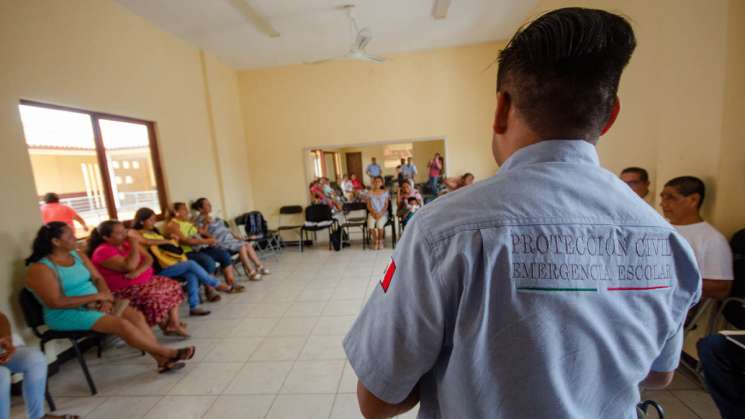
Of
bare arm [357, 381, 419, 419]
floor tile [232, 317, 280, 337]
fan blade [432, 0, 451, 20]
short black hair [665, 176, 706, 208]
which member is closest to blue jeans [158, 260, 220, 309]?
floor tile [232, 317, 280, 337]

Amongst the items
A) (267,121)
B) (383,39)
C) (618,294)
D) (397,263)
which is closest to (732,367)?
(618,294)

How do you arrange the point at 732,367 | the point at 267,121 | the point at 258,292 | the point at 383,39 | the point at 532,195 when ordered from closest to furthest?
the point at 532,195, the point at 732,367, the point at 258,292, the point at 383,39, the point at 267,121

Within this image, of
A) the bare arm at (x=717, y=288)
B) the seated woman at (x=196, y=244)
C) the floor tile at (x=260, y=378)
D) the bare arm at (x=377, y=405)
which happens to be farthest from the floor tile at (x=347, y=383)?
the seated woman at (x=196, y=244)

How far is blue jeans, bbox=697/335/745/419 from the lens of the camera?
50.8 inches

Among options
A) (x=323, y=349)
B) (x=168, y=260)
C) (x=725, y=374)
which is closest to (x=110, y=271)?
(x=168, y=260)

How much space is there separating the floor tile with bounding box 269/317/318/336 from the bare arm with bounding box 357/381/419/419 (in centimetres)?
237

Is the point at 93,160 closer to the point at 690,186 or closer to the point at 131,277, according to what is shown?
the point at 131,277

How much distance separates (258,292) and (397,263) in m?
3.82

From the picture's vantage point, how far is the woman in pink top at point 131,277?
269 centimetres

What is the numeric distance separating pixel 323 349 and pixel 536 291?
2422 millimetres

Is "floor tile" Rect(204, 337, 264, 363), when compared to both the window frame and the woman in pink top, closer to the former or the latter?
the woman in pink top

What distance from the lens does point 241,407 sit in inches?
78.2

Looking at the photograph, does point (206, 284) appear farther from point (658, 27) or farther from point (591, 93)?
point (658, 27)

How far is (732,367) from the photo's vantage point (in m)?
1.32
